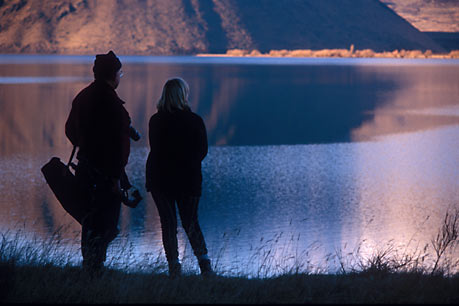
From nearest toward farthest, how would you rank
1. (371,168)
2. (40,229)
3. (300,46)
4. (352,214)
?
(40,229), (352,214), (371,168), (300,46)

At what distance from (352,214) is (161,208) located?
5.17m

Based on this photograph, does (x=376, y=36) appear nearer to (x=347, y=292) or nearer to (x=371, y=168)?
(x=371, y=168)


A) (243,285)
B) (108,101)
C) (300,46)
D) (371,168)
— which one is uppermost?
(108,101)

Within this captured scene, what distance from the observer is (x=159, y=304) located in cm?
366

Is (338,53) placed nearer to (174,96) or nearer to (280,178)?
(280,178)

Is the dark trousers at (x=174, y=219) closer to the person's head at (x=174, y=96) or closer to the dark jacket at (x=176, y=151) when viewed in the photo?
the dark jacket at (x=176, y=151)

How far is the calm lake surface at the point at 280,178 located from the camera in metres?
7.47

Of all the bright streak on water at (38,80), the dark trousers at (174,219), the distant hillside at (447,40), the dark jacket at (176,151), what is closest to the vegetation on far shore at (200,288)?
the dark trousers at (174,219)

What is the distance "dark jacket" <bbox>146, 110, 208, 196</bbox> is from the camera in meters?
4.48

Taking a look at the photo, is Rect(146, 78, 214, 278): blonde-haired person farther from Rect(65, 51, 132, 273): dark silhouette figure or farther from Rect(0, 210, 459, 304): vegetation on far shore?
Rect(0, 210, 459, 304): vegetation on far shore

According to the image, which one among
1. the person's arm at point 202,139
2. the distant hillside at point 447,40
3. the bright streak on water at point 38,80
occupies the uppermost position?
the person's arm at point 202,139

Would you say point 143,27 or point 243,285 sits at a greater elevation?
point 243,285

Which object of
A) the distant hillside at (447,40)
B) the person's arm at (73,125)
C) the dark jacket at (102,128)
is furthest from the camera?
the distant hillside at (447,40)

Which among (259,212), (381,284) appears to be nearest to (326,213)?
(259,212)
